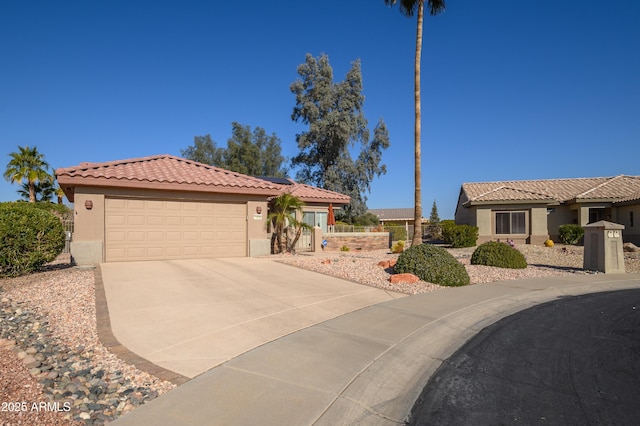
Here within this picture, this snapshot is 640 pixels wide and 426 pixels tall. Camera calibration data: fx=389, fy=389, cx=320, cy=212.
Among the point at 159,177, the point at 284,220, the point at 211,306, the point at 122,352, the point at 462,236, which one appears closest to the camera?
the point at 122,352

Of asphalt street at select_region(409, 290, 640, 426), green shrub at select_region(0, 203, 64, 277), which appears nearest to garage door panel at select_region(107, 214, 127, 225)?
green shrub at select_region(0, 203, 64, 277)

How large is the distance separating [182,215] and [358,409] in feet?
39.8

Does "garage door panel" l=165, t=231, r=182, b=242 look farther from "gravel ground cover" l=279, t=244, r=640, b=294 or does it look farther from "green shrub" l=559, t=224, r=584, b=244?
"green shrub" l=559, t=224, r=584, b=244

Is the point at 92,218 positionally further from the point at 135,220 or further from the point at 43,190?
the point at 43,190

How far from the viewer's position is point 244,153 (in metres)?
45.2

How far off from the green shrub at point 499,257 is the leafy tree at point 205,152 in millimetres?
37559

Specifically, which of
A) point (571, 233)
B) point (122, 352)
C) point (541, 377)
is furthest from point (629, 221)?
point (122, 352)

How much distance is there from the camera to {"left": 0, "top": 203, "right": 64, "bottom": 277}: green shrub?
938 centimetres

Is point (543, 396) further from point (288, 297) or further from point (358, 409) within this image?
point (288, 297)

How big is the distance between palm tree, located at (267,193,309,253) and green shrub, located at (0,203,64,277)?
317 inches

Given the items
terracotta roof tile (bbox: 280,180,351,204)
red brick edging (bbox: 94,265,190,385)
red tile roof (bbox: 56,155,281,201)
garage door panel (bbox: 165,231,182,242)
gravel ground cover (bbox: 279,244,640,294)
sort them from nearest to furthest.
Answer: red brick edging (bbox: 94,265,190,385) → gravel ground cover (bbox: 279,244,640,294) → red tile roof (bbox: 56,155,281,201) → garage door panel (bbox: 165,231,182,242) → terracotta roof tile (bbox: 280,180,351,204)

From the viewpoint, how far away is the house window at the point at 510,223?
82.9 ft

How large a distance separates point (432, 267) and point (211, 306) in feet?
19.8

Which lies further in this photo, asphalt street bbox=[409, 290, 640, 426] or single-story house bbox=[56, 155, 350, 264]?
single-story house bbox=[56, 155, 350, 264]
